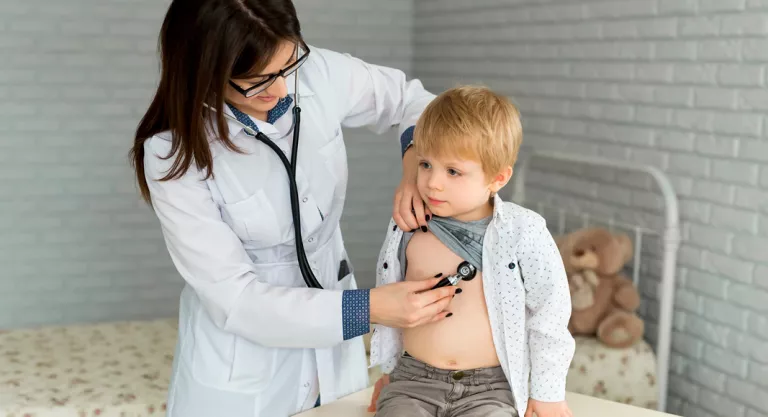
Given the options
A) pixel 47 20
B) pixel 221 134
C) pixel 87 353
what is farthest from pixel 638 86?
pixel 47 20

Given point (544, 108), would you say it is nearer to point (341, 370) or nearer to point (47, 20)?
point (341, 370)

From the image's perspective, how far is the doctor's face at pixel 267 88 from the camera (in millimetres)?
1464

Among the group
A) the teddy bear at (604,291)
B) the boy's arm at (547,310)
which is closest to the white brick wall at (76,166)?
the teddy bear at (604,291)

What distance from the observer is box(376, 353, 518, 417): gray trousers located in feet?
4.81

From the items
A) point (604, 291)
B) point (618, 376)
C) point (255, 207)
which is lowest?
point (618, 376)

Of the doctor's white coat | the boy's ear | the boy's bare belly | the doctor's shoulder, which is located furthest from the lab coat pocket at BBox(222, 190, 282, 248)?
the boy's ear

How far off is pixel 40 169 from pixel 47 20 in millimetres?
655

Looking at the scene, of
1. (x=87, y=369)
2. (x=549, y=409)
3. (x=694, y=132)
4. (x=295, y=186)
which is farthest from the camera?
(x=87, y=369)

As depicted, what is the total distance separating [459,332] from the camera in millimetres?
1546

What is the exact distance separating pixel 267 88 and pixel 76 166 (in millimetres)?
2632

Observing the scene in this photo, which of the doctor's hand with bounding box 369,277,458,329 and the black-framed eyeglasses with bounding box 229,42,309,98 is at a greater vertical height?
the black-framed eyeglasses with bounding box 229,42,309,98

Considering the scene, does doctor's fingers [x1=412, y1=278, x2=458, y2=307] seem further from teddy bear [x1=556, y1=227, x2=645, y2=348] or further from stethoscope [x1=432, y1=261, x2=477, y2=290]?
teddy bear [x1=556, y1=227, x2=645, y2=348]

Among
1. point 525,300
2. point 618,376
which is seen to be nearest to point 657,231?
point 618,376

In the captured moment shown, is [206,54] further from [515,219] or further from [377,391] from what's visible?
[377,391]
